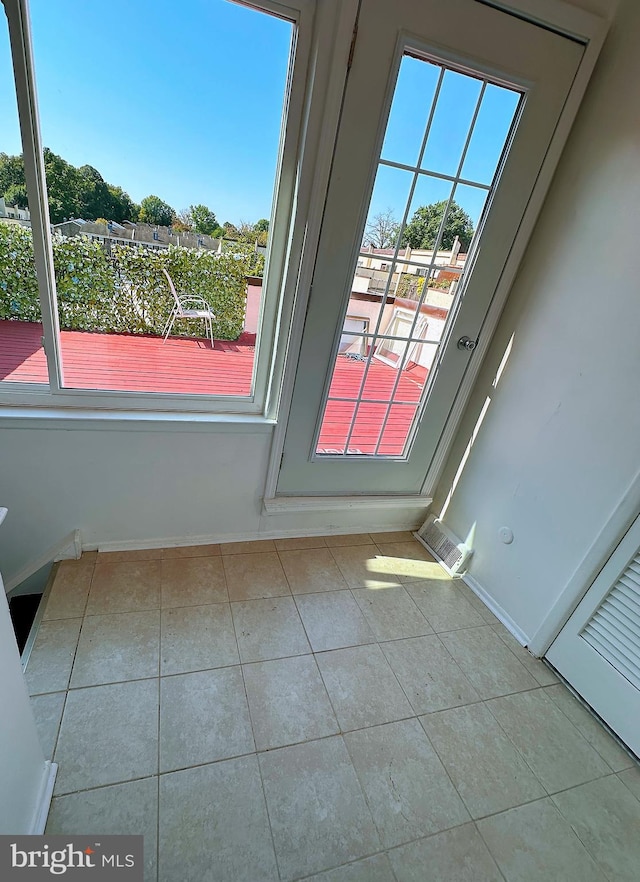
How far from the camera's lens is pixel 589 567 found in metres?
1.46

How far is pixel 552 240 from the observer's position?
1600 mm

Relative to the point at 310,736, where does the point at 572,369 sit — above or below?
above

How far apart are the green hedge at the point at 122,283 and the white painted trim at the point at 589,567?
1605 mm

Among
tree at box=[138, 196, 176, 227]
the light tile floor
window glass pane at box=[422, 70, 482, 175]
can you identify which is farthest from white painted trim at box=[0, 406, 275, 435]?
window glass pane at box=[422, 70, 482, 175]

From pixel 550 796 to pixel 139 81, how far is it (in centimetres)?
255

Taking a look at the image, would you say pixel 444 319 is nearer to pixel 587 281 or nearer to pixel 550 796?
pixel 587 281

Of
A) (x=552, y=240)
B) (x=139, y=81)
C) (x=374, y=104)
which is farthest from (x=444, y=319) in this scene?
(x=139, y=81)

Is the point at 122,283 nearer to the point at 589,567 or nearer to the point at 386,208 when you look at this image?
the point at 386,208

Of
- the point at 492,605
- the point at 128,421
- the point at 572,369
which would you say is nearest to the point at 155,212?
the point at 128,421

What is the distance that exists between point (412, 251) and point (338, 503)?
3.99 feet

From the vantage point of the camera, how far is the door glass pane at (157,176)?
1.19 m

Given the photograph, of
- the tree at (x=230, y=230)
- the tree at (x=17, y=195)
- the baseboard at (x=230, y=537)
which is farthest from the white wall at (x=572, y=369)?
the tree at (x=17, y=195)

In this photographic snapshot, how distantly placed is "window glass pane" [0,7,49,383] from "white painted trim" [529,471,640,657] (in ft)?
7.09

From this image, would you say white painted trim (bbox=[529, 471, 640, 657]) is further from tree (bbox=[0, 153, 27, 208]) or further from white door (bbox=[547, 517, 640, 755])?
tree (bbox=[0, 153, 27, 208])
